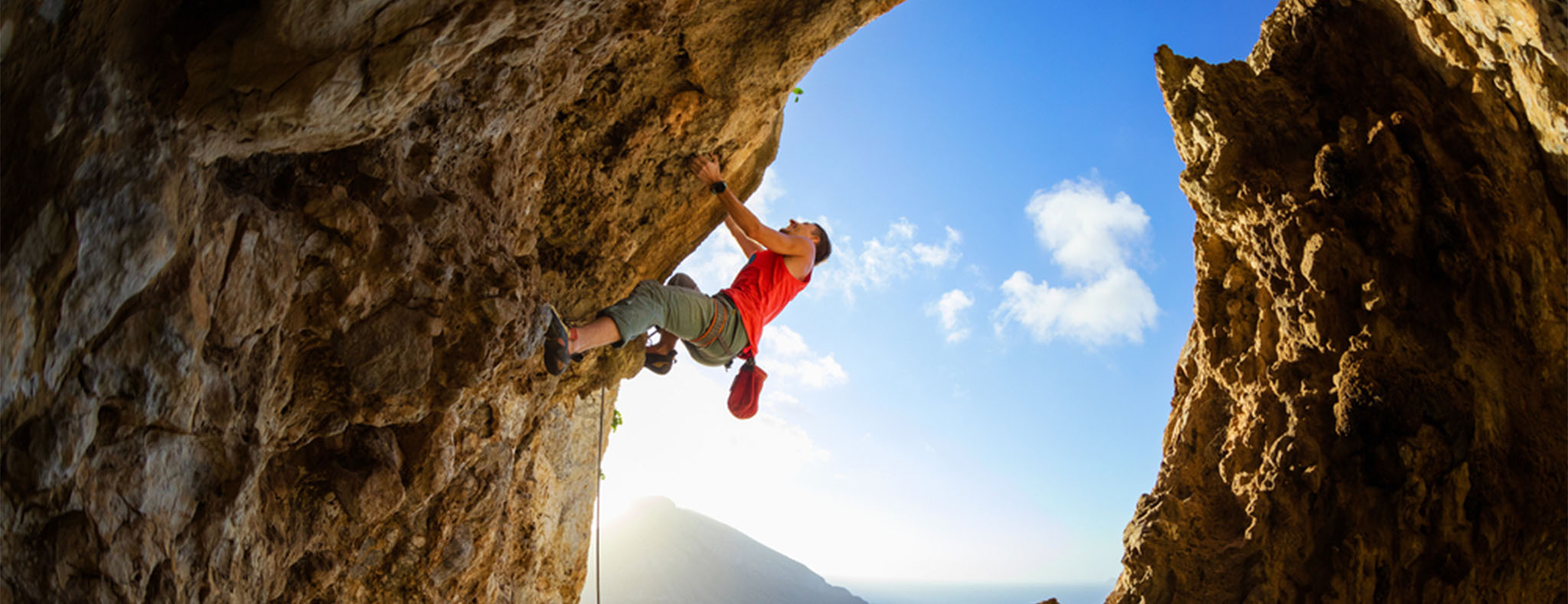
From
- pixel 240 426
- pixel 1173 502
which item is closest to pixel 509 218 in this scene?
pixel 240 426

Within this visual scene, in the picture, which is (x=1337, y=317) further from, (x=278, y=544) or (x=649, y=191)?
(x=278, y=544)

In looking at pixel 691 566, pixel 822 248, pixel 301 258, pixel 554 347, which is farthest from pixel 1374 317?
pixel 691 566

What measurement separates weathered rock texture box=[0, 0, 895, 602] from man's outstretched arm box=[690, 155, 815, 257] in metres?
0.43

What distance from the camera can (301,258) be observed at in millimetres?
3211

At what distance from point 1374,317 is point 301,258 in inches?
302

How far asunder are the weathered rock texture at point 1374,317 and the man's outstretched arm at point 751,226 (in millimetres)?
4424

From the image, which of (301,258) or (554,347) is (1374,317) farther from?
(301,258)

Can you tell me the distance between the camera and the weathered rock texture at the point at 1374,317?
5.25 metres

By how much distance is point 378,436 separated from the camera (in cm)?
396

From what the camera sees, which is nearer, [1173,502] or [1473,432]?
[1473,432]

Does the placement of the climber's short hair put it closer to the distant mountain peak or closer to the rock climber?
the rock climber

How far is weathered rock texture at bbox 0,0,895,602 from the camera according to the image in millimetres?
2234

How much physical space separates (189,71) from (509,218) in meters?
2.01

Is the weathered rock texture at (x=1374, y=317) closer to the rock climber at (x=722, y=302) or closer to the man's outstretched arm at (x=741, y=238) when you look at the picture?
the rock climber at (x=722, y=302)
